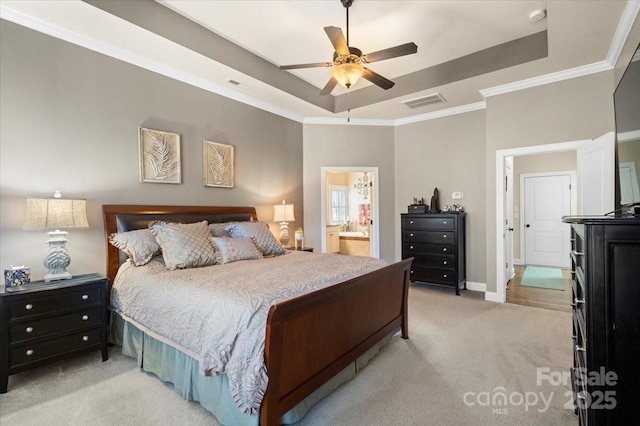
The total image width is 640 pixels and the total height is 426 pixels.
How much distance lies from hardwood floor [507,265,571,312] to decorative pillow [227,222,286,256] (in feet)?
11.1

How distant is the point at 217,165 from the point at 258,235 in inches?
46.8

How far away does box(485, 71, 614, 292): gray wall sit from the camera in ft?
11.7

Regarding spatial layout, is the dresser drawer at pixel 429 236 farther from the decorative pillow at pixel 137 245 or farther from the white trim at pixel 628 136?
the decorative pillow at pixel 137 245

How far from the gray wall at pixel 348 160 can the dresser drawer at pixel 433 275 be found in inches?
30.3

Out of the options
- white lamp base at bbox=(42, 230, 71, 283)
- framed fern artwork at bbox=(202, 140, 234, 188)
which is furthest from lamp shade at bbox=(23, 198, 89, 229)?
framed fern artwork at bbox=(202, 140, 234, 188)

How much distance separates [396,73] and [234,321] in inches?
158

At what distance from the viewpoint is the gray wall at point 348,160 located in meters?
5.52

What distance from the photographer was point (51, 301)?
2404 mm

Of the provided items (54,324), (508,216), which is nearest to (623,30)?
(508,216)

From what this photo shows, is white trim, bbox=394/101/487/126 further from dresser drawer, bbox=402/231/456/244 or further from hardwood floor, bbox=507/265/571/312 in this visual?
hardwood floor, bbox=507/265/571/312

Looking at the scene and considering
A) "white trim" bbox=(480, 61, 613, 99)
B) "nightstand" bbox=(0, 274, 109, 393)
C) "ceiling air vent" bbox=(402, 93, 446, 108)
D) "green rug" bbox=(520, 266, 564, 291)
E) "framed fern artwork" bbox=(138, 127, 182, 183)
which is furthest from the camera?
"green rug" bbox=(520, 266, 564, 291)

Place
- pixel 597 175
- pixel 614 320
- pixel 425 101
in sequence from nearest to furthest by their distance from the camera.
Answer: pixel 614 320 < pixel 597 175 < pixel 425 101

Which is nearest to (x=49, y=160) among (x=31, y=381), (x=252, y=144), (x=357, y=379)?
(x=31, y=381)

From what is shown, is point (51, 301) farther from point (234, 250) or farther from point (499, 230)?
point (499, 230)
